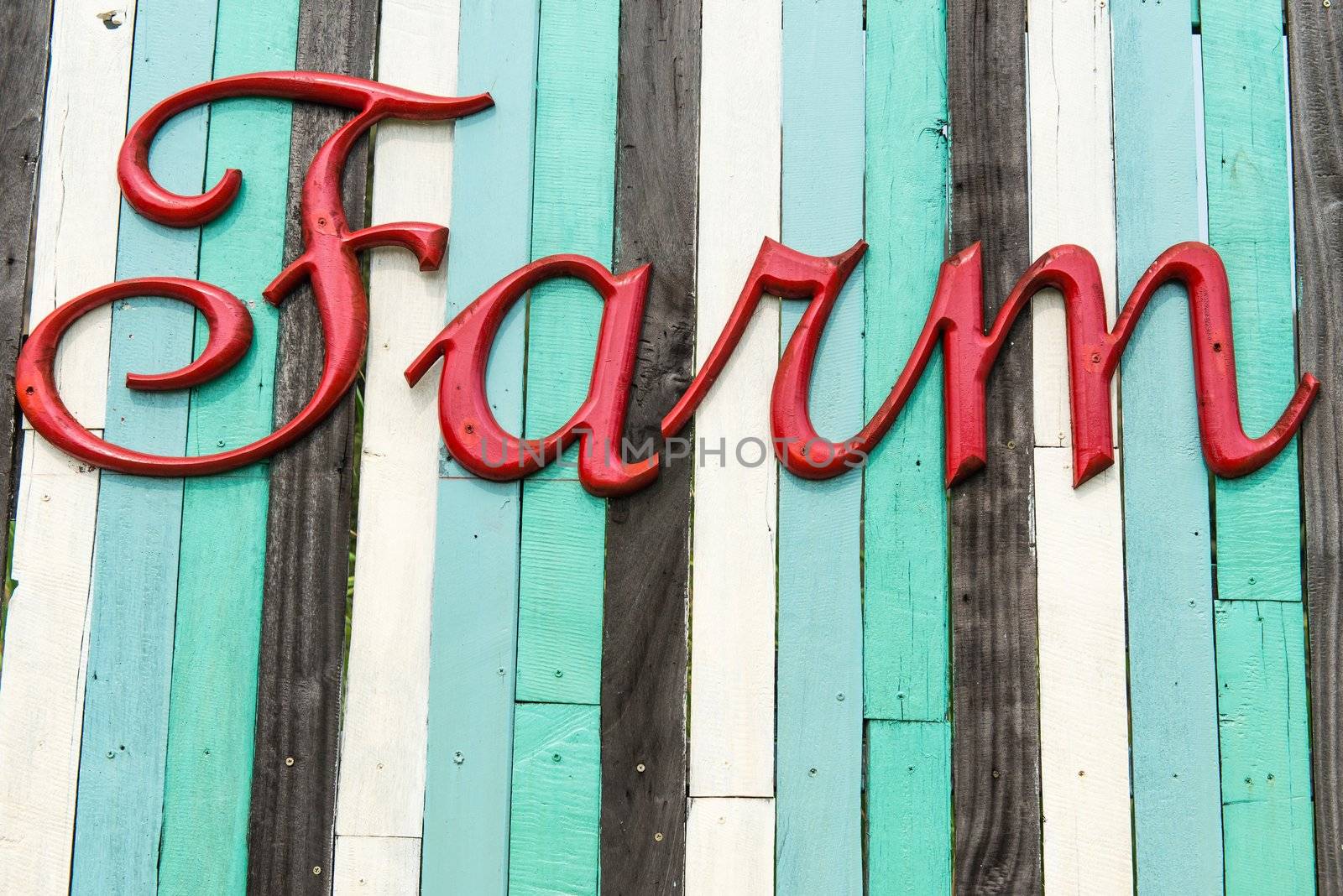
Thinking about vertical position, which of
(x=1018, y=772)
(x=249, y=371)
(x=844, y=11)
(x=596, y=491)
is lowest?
(x=1018, y=772)

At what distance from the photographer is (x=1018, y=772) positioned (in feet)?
7.07

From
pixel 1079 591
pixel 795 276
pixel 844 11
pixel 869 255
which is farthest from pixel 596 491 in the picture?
pixel 844 11

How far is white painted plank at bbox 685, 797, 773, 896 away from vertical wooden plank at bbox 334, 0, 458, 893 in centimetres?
51

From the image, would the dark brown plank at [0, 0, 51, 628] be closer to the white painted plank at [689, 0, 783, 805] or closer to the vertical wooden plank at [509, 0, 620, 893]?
the vertical wooden plank at [509, 0, 620, 893]

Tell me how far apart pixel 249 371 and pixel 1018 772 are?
64.9 inches

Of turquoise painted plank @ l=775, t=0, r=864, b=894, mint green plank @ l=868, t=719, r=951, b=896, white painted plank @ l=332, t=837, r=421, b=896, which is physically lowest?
white painted plank @ l=332, t=837, r=421, b=896

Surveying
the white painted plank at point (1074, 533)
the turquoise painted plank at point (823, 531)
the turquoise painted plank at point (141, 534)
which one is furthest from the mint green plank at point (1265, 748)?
the turquoise painted plank at point (141, 534)

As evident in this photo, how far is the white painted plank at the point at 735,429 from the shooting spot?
2.18m

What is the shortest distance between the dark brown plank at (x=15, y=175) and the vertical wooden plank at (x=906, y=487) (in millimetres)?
1675

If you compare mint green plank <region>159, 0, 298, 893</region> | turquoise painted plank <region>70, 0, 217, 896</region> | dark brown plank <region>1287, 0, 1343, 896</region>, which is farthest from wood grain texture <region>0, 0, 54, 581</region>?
dark brown plank <region>1287, 0, 1343, 896</region>

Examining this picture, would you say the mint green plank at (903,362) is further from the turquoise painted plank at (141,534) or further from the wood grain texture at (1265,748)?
the turquoise painted plank at (141,534)

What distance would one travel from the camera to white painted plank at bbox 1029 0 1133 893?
2139 mm

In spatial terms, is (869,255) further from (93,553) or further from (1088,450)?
(93,553)

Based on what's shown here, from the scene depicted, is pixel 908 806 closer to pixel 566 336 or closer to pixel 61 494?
pixel 566 336
